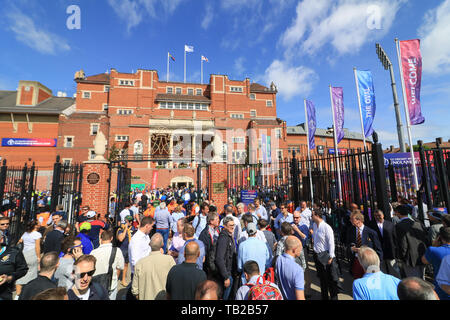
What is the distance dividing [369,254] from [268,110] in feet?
138

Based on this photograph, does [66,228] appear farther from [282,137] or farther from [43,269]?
[282,137]

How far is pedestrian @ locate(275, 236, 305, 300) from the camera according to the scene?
2801 millimetres

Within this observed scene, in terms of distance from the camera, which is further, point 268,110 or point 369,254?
point 268,110

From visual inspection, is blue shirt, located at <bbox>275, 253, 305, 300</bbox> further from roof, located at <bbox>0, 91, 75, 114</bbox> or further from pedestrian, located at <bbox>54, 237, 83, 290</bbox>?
roof, located at <bbox>0, 91, 75, 114</bbox>

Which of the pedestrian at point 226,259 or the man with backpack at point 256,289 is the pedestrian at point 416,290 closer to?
the man with backpack at point 256,289

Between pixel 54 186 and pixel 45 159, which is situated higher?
pixel 45 159

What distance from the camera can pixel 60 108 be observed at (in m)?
35.6

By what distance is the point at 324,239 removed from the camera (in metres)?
4.36

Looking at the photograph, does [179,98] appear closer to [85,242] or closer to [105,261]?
[85,242]

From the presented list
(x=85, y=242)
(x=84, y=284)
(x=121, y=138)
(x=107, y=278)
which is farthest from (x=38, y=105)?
(x=84, y=284)

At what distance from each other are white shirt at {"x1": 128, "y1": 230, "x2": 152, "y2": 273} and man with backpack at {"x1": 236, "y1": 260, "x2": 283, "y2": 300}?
8.27 ft

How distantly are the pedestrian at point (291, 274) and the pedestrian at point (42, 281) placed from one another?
3181 mm

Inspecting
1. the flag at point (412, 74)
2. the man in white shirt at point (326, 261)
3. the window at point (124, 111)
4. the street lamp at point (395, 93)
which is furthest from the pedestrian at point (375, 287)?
the window at point (124, 111)
